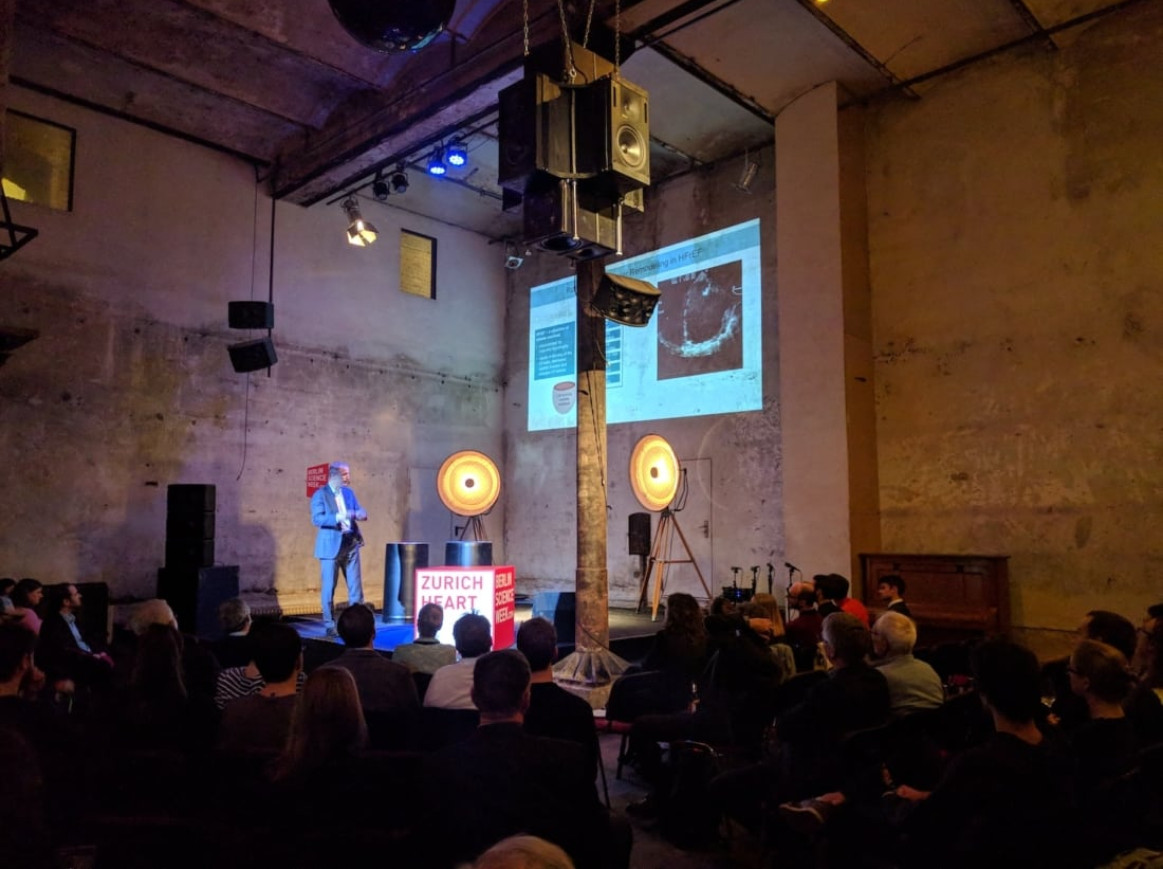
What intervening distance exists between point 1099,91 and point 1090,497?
348 cm

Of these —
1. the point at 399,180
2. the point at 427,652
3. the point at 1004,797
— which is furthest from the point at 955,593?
the point at 399,180

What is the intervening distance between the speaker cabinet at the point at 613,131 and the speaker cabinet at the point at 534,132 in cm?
12

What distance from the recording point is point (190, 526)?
25.6 ft

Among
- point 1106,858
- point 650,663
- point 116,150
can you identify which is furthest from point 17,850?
point 116,150

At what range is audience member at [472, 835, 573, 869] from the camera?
3.23ft

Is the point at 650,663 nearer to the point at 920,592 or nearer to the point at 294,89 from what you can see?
the point at 920,592

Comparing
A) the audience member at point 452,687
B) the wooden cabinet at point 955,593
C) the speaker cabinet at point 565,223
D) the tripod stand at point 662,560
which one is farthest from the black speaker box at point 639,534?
the audience member at point 452,687

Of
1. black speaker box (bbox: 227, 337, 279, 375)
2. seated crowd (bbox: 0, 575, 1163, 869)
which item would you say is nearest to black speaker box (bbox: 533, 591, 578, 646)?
seated crowd (bbox: 0, 575, 1163, 869)

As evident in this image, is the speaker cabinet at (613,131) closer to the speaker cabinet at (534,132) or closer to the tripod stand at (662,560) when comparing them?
the speaker cabinet at (534,132)

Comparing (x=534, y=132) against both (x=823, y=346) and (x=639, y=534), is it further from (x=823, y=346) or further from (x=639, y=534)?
(x=639, y=534)

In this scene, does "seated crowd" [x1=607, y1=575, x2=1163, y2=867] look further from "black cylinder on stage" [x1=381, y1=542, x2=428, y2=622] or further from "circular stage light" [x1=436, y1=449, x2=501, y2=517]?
"black cylinder on stage" [x1=381, y1=542, x2=428, y2=622]

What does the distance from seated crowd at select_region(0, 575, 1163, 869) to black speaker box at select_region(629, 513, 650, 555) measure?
5457 millimetres

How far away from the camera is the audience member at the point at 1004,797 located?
1821 millimetres

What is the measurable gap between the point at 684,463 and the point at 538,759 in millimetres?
7802
